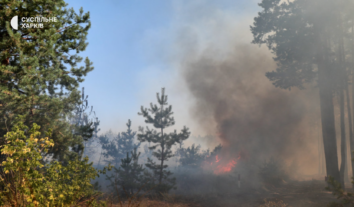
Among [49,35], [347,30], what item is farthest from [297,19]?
[49,35]

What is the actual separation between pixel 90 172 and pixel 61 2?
300 inches

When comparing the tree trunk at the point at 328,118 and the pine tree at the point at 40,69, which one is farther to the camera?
the tree trunk at the point at 328,118

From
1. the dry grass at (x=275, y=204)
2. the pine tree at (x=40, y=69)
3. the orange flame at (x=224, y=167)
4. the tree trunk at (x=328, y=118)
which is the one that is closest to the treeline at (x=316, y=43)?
the tree trunk at (x=328, y=118)

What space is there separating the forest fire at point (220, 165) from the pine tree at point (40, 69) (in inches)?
846

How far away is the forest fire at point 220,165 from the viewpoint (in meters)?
27.0

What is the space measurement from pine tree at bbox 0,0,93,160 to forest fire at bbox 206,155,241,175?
2148 cm

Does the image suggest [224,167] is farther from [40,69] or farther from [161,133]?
[40,69]

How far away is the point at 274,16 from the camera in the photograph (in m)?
18.7

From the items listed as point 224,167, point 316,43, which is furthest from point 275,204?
point 224,167

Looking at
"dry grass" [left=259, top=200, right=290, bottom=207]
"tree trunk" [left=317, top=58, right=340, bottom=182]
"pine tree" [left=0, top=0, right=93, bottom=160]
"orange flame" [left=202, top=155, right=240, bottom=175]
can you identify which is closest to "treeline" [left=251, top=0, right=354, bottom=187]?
"tree trunk" [left=317, top=58, right=340, bottom=182]

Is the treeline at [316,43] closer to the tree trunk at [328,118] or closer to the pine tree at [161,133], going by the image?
the tree trunk at [328,118]

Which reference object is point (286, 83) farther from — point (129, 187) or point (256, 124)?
point (129, 187)

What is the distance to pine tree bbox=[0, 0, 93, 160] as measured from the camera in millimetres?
6695

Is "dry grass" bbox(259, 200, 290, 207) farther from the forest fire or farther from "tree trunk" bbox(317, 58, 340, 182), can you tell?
the forest fire
